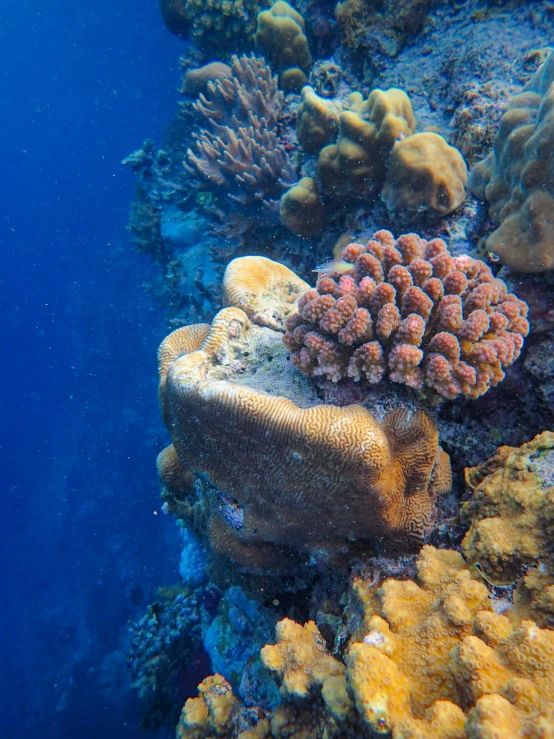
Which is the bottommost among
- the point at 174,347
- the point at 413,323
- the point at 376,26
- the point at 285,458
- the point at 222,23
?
the point at 285,458

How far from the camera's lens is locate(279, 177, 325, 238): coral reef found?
199 inches

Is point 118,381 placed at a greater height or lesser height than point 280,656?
greater

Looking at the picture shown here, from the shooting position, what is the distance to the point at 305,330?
9.27 ft

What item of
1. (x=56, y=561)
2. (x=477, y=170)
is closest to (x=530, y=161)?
(x=477, y=170)

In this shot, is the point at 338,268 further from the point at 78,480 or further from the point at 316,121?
the point at 78,480

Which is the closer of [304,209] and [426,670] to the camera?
[426,670]

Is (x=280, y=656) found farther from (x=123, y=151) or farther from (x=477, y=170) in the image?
(x=123, y=151)

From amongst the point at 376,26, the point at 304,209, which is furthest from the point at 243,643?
the point at 376,26

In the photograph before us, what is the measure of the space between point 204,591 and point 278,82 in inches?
382

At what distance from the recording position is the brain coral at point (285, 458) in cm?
247

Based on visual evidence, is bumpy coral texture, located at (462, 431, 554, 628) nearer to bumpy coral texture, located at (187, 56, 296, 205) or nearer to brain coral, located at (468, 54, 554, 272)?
brain coral, located at (468, 54, 554, 272)

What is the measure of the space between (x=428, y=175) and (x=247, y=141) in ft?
12.0

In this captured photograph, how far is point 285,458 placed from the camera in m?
2.57

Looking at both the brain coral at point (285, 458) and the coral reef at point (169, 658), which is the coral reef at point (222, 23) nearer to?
the brain coral at point (285, 458)
